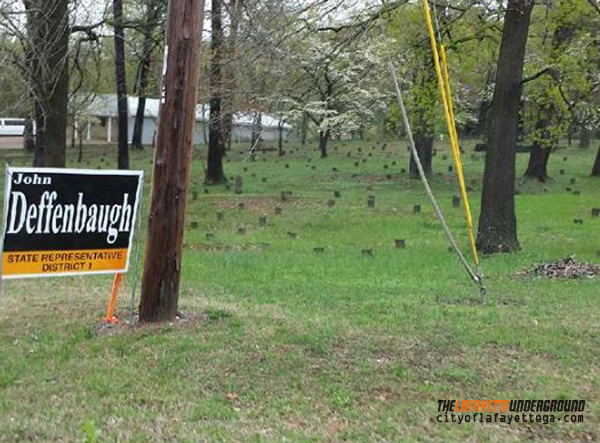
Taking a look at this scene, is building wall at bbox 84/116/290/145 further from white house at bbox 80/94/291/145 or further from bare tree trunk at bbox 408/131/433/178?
bare tree trunk at bbox 408/131/433/178

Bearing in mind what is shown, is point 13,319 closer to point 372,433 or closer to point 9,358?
point 9,358

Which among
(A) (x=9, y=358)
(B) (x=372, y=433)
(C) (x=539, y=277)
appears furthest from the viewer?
(C) (x=539, y=277)

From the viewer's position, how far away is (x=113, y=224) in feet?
20.3

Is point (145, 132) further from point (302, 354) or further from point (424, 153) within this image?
point (302, 354)

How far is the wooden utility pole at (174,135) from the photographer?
6043 mm

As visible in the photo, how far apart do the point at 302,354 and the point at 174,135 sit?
2.16m

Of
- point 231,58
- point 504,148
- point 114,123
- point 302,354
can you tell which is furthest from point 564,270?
point 114,123

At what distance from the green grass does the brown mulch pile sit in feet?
1.24

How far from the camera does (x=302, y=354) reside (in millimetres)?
5391

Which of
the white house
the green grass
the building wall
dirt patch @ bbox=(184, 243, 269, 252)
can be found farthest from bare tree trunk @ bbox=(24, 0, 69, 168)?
the building wall

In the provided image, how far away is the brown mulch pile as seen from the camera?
31.9ft

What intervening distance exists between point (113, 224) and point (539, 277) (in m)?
6.14

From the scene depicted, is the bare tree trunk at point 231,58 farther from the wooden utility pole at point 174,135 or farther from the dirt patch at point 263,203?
the wooden utility pole at point 174,135

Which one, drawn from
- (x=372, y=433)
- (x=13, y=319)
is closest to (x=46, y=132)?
(x=13, y=319)
